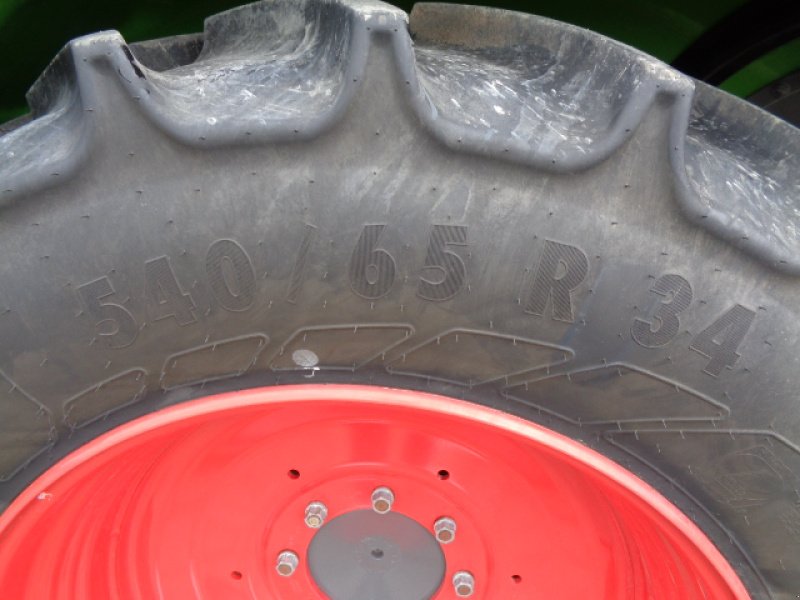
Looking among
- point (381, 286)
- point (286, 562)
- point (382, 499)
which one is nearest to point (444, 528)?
point (382, 499)

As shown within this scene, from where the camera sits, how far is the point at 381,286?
2.34 feet

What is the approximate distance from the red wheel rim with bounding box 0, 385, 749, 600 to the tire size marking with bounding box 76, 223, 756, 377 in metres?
0.18

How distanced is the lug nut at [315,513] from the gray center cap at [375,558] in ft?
0.07

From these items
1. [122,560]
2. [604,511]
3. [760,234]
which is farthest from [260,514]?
[760,234]

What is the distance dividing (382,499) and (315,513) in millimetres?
92

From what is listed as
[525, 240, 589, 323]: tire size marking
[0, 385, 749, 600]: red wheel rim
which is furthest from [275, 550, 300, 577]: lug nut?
[525, 240, 589, 323]: tire size marking

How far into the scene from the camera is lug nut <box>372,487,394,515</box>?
98 cm

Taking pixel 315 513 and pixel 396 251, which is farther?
pixel 315 513

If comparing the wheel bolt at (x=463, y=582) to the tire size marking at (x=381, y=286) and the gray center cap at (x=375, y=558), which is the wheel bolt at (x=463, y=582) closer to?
the gray center cap at (x=375, y=558)

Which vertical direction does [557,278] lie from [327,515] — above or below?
above

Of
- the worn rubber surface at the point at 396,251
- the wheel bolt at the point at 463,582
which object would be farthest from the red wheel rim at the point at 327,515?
the worn rubber surface at the point at 396,251

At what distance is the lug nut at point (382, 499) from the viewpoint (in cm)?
98

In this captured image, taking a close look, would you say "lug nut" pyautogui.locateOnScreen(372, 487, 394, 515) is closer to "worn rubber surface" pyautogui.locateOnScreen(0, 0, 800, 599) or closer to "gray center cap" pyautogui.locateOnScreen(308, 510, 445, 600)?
"gray center cap" pyautogui.locateOnScreen(308, 510, 445, 600)

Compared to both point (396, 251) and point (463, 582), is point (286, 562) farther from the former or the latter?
point (396, 251)
